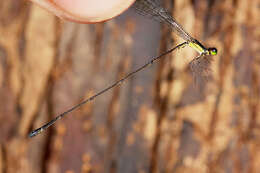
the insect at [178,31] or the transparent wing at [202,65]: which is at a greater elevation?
the insect at [178,31]

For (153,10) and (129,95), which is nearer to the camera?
(153,10)

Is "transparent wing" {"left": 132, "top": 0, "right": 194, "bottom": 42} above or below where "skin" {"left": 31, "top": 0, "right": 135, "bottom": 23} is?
above

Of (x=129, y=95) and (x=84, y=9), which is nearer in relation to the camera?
(x=84, y=9)

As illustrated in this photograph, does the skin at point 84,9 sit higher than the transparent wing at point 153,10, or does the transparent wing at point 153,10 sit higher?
the transparent wing at point 153,10

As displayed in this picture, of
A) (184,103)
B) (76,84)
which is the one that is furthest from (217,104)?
(76,84)

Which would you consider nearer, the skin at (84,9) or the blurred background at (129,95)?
the skin at (84,9)

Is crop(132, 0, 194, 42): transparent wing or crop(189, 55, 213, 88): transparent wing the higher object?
crop(132, 0, 194, 42): transparent wing

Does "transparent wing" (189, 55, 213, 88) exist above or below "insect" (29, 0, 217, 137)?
below

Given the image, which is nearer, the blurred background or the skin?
the skin
